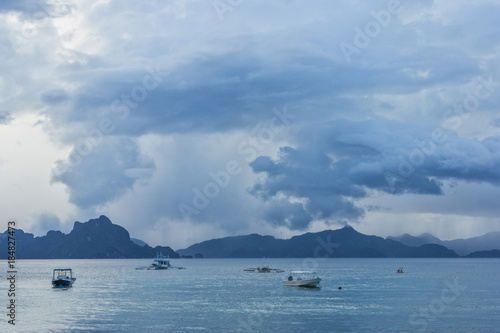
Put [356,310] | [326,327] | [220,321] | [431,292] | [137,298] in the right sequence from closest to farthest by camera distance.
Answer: [326,327] → [220,321] → [356,310] → [137,298] → [431,292]

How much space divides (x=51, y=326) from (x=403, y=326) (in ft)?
161

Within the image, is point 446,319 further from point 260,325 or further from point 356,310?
point 260,325

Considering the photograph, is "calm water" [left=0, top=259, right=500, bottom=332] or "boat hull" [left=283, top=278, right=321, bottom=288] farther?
"boat hull" [left=283, top=278, right=321, bottom=288]

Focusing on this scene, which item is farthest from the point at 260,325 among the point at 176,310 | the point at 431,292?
the point at 431,292

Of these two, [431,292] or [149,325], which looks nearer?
[149,325]

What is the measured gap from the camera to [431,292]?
133m

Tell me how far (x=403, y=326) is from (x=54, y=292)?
92.9 m

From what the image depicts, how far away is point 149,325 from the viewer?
77000 mm

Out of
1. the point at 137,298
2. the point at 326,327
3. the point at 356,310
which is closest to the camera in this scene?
the point at 326,327

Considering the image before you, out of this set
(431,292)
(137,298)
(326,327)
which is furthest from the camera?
(431,292)

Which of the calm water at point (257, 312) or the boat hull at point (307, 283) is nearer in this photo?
the calm water at point (257, 312)

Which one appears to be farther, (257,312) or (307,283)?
(307,283)

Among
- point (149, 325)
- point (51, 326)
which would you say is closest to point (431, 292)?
point (149, 325)

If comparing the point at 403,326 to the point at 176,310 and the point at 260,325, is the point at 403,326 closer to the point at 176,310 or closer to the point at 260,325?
the point at 260,325
